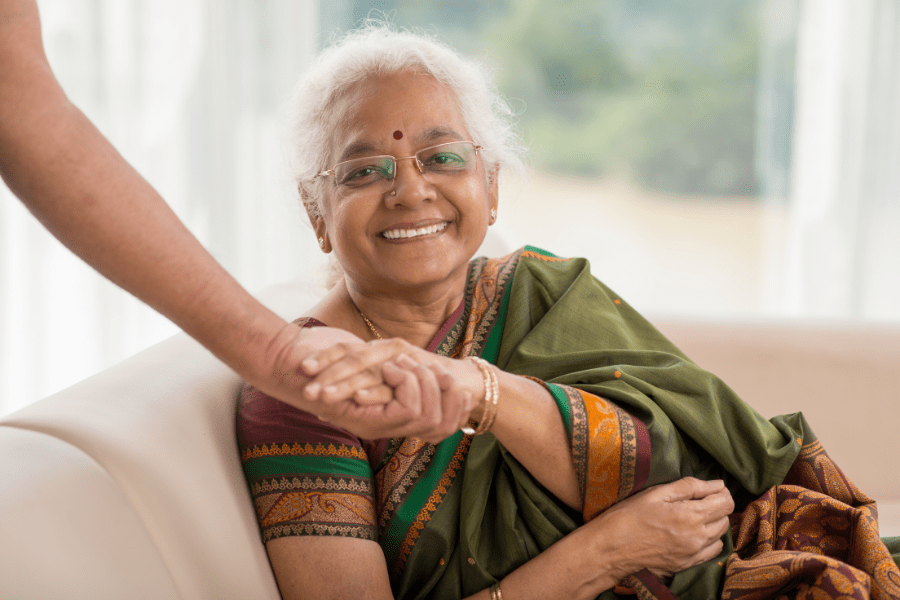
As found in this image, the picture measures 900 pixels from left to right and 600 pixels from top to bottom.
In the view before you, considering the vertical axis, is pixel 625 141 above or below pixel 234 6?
below

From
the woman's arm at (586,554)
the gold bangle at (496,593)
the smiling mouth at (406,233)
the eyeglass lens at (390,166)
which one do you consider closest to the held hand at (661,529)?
the woman's arm at (586,554)

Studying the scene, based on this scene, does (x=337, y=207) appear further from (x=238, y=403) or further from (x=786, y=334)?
(x=786, y=334)

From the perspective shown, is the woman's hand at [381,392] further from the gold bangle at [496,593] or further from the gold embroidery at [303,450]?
the gold bangle at [496,593]

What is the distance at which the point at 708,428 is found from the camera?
4.91 feet

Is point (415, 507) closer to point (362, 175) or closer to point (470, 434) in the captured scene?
point (470, 434)

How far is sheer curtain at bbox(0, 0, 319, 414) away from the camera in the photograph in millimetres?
3322

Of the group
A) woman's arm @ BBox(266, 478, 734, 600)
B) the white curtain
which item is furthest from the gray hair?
the white curtain

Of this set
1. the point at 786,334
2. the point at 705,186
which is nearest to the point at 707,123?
the point at 705,186

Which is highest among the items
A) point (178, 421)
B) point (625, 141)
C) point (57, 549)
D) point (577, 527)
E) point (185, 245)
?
point (625, 141)

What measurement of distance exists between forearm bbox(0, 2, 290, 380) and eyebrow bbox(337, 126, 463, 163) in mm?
527

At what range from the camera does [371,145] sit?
4.94 feet

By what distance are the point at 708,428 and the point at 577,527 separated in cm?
33

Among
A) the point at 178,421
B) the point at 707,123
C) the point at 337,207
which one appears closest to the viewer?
the point at 178,421

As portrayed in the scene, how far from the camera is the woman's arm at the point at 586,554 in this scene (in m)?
1.27
